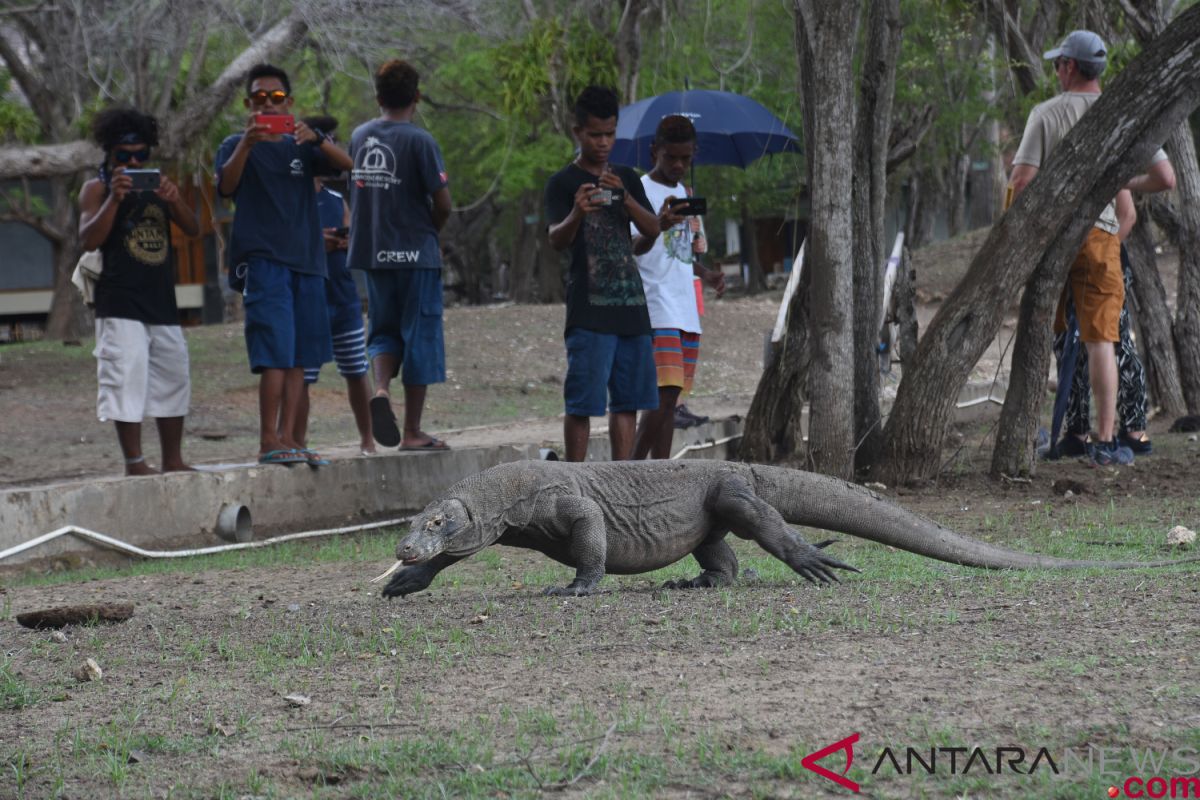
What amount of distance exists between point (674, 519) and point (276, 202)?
147 inches

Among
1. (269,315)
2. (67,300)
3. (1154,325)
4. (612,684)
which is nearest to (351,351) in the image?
(269,315)

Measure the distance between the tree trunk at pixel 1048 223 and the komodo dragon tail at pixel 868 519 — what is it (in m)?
3.22

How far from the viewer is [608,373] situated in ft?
26.5

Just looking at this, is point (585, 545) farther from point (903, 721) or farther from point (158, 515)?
point (158, 515)

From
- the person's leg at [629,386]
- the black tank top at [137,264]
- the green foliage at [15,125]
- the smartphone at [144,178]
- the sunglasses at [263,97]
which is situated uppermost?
the green foliage at [15,125]

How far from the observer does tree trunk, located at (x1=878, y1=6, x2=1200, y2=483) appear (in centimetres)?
870

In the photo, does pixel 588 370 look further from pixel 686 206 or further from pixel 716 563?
pixel 716 563

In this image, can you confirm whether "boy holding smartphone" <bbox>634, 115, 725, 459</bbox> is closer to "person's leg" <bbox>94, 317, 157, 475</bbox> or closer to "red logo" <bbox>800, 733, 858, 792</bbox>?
"person's leg" <bbox>94, 317, 157, 475</bbox>

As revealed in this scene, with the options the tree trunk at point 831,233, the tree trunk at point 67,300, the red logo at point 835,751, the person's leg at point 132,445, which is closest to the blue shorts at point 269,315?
the person's leg at point 132,445

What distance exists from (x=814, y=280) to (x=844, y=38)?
148 cm

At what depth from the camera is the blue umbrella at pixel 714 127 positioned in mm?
12922

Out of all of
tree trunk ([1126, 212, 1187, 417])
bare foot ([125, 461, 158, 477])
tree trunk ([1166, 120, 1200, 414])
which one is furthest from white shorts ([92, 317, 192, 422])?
tree trunk ([1166, 120, 1200, 414])

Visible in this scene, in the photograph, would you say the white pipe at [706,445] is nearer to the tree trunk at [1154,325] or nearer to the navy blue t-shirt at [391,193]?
the navy blue t-shirt at [391,193]

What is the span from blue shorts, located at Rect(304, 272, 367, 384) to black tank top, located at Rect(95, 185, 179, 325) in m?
1.32
